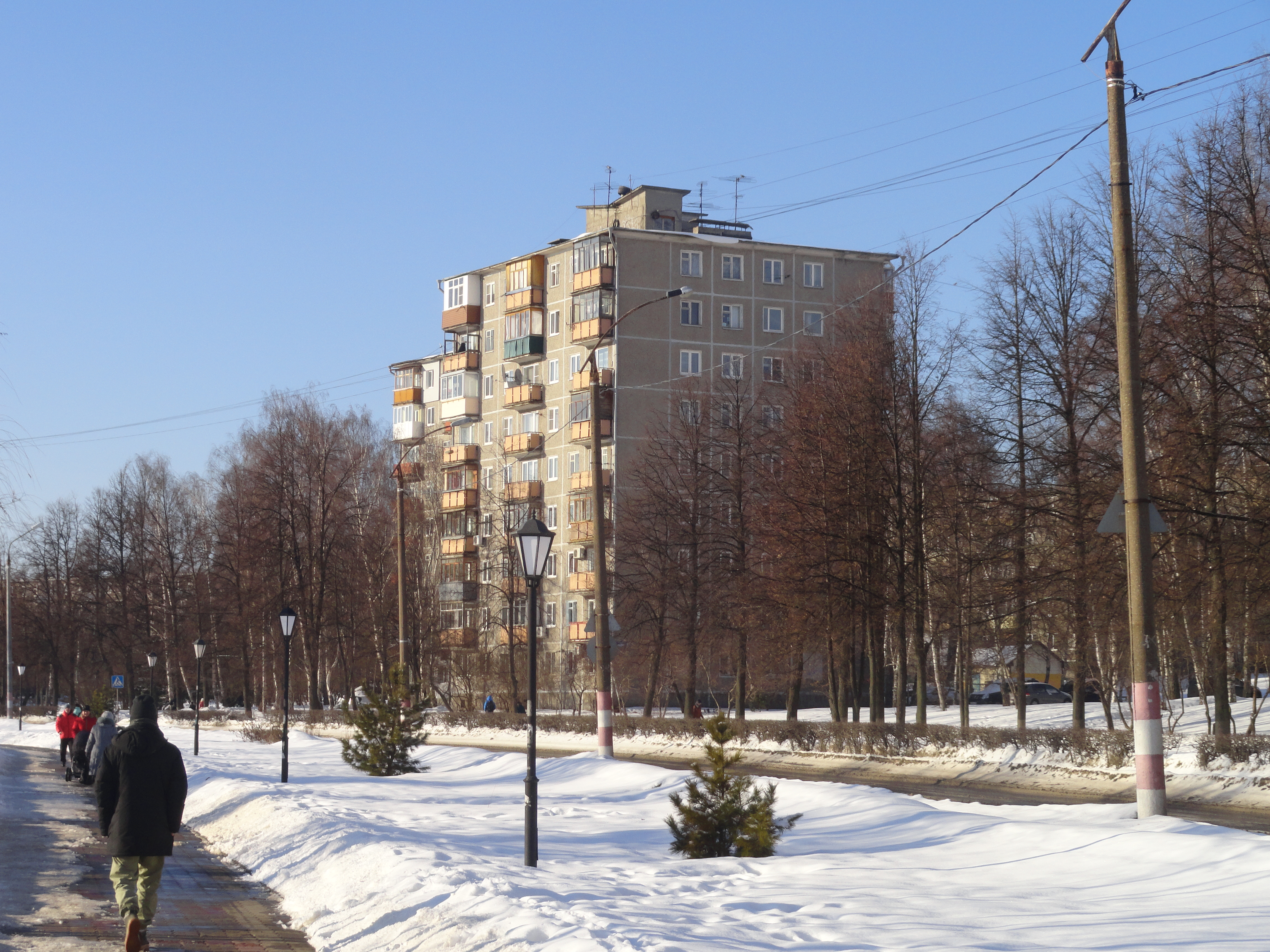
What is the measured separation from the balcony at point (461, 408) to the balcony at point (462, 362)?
1974 mm

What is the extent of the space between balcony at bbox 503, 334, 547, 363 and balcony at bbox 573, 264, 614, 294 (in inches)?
263

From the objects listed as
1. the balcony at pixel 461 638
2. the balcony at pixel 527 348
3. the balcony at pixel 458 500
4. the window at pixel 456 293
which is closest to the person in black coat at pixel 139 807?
the balcony at pixel 461 638

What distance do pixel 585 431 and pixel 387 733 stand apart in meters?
49.6

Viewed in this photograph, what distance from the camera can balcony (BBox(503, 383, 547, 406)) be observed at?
3408 inches

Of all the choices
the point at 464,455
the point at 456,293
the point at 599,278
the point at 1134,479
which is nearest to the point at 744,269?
the point at 599,278

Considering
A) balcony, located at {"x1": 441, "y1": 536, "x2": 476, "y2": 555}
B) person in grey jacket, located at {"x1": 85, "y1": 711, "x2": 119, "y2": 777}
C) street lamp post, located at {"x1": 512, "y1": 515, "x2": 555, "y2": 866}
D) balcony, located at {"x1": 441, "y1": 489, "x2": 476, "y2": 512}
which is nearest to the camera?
street lamp post, located at {"x1": 512, "y1": 515, "x2": 555, "y2": 866}

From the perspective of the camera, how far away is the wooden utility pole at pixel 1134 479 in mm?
14883

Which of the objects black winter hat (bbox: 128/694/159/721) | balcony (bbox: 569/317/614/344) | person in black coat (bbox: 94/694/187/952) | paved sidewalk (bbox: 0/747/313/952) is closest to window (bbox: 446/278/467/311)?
balcony (bbox: 569/317/614/344)

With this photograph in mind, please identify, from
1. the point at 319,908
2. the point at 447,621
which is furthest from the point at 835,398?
the point at 447,621

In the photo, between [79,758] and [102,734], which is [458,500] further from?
[102,734]

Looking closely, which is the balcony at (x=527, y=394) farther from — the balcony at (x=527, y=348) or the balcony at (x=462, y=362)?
the balcony at (x=462, y=362)

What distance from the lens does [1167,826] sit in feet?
43.6

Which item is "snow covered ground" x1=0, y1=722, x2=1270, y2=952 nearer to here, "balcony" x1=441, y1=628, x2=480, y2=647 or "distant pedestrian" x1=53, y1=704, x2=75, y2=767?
"distant pedestrian" x1=53, y1=704, x2=75, y2=767

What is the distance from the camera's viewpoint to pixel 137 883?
36.0 ft
